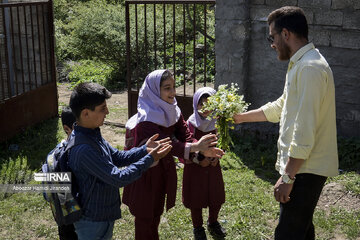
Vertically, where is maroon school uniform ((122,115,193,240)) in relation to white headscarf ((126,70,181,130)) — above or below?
below

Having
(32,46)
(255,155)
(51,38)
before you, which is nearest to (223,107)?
(255,155)

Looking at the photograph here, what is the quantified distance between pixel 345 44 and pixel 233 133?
2.12 meters

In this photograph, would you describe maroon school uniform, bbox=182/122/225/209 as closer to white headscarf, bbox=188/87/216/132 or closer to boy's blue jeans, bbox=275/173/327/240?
white headscarf, bbox=188/87/216/132

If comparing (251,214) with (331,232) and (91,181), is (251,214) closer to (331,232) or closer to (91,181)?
(331,232)

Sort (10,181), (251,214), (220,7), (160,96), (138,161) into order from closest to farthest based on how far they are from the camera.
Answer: (138,161) → (160,96) → (251,214) → (10,181) → (220,7)

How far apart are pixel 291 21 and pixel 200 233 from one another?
2.27m

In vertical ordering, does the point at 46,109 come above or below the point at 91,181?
below

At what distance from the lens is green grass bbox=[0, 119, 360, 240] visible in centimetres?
467

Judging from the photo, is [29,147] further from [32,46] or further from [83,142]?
[83,142]

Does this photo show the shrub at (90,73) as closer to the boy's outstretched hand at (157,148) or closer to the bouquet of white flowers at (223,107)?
the bouquet of white flowers at (223,107)

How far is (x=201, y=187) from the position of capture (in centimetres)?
441

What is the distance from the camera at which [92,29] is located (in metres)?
12.4

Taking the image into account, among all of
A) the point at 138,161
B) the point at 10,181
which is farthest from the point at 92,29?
the point at 138,161

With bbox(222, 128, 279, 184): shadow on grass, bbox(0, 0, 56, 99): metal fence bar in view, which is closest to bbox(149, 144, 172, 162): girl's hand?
bbox(222, 128, 279, 184): shadow on grass
